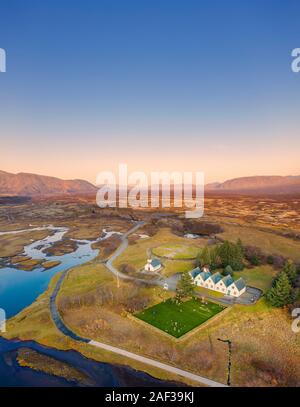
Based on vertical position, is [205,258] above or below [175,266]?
above

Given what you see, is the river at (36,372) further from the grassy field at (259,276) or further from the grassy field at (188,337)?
the grassy field at (259,276)

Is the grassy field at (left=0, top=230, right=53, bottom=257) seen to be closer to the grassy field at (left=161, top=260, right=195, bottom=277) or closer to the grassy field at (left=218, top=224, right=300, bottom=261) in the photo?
the grassy field at (left=161, top=260, right=195, bottom=277)

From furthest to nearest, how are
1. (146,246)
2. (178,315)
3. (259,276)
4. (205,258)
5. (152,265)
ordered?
1. (146,246)
2. (152,265)
3. (205,258)
4. (259,276)
5. (178,315)

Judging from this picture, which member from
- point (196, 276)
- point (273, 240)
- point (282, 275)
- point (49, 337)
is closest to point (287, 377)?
point (282, 275)

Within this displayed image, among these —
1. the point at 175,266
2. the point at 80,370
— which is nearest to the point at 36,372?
Result: the point at 80,370

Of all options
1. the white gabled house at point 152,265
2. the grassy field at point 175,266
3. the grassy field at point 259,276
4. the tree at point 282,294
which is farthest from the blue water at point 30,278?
the tree at point 282,294

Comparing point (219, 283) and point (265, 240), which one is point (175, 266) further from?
point (265, 240)
